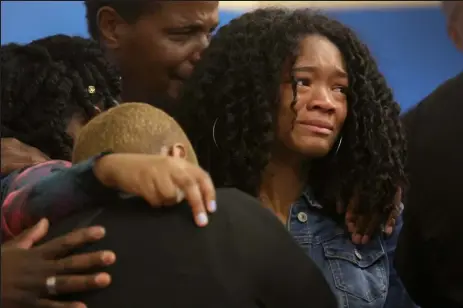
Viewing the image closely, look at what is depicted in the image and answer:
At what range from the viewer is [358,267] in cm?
83

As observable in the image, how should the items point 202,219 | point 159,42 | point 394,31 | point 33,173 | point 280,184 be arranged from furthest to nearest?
point 394,31 → point 159,42 → point 280,184 → point 33,173 → point 202,219

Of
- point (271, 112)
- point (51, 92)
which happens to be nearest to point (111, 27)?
point (51, 92)

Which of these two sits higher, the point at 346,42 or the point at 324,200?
the point at 346,42

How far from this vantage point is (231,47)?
2.80 feet

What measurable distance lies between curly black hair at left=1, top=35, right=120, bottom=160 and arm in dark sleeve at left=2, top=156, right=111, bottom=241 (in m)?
0.15

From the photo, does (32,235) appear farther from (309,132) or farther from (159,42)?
(159,42)

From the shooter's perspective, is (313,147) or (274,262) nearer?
(274,262)

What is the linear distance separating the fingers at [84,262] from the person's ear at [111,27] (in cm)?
59

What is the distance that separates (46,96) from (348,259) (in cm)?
45

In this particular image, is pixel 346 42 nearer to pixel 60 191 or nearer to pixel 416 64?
pixel 60 191

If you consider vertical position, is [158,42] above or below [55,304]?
above

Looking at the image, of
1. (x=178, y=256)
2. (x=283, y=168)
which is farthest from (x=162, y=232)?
(x=283, y=168)

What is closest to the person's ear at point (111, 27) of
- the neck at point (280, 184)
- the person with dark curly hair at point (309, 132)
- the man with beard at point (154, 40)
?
the man with beard at point (154, 40)

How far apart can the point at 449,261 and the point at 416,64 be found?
61 cm
